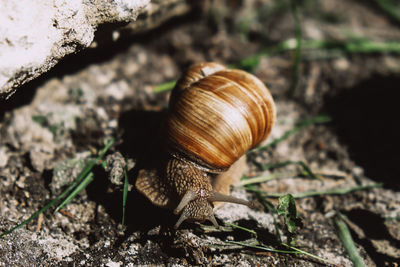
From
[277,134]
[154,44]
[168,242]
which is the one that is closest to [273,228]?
[168,242]

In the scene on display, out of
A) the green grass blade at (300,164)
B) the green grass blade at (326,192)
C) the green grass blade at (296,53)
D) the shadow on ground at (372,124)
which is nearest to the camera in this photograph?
the green grass blade at (326,192)

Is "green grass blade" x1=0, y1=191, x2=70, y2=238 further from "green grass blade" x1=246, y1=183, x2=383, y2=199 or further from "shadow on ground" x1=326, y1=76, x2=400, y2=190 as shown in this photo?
"shadow on ground" x1=326, y1=76, x2=400, y2=190

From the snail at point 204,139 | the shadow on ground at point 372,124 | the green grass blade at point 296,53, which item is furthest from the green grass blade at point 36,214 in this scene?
the shadow on ground at point 372,124

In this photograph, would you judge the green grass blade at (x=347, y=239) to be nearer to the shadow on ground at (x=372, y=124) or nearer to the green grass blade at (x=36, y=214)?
the shadow on ground at (x=372, y=124)

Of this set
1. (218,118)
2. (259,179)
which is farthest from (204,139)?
(259,179)

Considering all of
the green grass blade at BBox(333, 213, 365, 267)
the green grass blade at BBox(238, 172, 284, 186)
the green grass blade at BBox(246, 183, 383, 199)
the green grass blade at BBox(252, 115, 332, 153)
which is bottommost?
the green grass blade at BBox(333, 213, 365, 267)

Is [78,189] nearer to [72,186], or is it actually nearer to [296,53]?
[72,186]

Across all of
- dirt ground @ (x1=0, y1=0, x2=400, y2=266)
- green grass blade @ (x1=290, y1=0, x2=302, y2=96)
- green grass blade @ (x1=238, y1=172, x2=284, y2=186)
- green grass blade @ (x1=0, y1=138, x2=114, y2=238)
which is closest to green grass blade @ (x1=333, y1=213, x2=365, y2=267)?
dirt ground @ (x1=0, y1=0, x2=400, y2=266)

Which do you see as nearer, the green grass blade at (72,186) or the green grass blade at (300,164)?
the green grass blade at (72,186)
